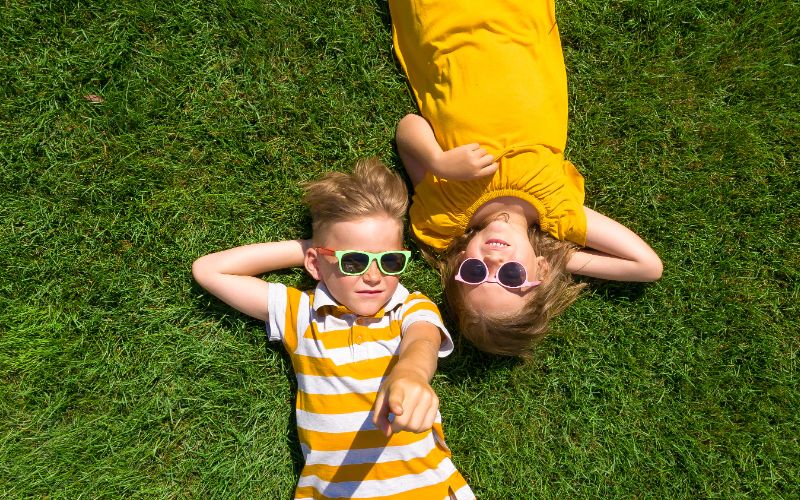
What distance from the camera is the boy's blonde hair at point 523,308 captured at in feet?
9.77

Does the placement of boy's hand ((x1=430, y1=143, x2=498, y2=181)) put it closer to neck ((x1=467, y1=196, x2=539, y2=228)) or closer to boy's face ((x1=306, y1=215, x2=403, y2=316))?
neck ((x1=467, y1=196, x2=539, y2=228))

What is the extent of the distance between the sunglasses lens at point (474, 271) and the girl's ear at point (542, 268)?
35cm

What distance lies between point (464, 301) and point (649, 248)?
1.21 m

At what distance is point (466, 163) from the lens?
9.47 ft

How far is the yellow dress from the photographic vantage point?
118 inches

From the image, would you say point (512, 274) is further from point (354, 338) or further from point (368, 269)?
point (354, 338)

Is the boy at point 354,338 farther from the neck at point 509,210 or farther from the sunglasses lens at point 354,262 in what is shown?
the neck at point 509,210

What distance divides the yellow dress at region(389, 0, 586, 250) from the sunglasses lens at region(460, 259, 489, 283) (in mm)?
312

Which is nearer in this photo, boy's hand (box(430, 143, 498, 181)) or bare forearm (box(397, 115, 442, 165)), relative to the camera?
boy's hand (box(430, 143, 498, 181))

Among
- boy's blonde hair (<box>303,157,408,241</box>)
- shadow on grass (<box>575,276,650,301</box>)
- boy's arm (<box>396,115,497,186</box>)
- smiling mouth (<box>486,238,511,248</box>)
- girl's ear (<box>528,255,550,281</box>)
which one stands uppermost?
boy's arm (<box>396,115,497,186</box>)

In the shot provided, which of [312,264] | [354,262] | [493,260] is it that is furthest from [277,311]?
[493,260]

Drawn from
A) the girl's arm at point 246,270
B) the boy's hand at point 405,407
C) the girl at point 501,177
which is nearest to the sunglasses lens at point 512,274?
the girl at point 501,177

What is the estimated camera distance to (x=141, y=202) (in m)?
3.30

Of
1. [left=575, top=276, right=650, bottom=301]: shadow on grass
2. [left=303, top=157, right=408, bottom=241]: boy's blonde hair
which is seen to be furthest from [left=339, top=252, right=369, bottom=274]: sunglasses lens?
[left=575, top=276, right=650, bottom=301]: shadow on grass
